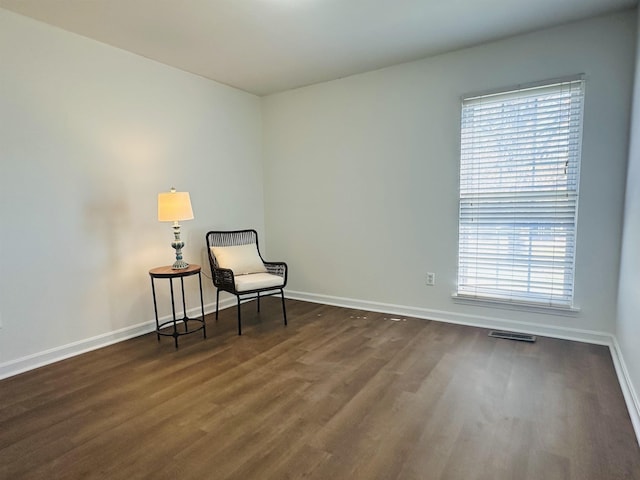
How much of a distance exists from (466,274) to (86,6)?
362 cm

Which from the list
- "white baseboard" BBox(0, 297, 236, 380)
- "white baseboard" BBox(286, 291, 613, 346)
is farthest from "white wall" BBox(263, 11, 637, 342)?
"white baseboard" BBox(0, 297, 236, 380)

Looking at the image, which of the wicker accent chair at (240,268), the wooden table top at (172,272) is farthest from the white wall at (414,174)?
the wooden table top at (172,272)

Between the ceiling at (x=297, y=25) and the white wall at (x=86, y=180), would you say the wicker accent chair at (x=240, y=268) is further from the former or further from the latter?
the ceiling at (x=297, y=25)

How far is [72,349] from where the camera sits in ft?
9.66

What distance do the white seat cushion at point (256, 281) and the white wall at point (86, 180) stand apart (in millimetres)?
730

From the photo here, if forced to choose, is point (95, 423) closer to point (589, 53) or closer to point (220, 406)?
point (220, 406)

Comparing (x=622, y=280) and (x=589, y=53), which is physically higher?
(x=589, y=53)

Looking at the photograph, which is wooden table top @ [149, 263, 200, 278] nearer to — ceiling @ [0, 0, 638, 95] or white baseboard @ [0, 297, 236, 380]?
white baseboard @ [0, 297, 236, 380]

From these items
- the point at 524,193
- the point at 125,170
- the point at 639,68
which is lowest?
the point at 524,193

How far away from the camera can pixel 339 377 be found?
8.21 ft

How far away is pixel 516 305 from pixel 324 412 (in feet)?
6.86

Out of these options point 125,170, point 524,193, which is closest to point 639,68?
point 524,193

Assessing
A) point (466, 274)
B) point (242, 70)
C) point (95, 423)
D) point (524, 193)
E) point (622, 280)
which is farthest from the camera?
point (242, 70)

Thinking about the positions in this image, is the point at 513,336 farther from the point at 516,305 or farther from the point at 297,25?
the point at 297,25
